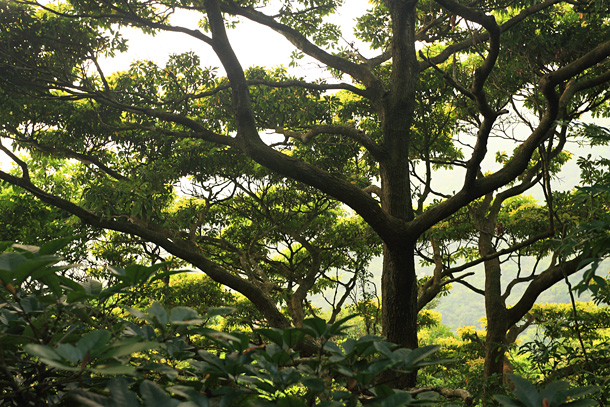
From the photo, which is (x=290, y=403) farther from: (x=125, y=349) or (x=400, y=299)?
(x=400, y=299)

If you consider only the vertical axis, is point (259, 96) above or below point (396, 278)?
above

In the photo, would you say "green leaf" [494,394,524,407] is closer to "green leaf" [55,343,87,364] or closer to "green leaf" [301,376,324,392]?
"green leaf" [301,376,324,392]

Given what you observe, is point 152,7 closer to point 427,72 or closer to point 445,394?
point 427,72

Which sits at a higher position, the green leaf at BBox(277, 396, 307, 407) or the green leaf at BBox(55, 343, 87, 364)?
the green leaf at BBox(55, 343, 87, 364)

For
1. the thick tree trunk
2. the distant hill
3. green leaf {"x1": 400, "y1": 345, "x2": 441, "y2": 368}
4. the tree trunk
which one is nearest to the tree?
the tree trunk

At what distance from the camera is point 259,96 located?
Result: 5.93 m

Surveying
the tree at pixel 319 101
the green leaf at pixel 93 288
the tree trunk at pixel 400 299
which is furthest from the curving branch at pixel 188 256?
the green leaf at pixel 93 288

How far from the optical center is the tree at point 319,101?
3846mm

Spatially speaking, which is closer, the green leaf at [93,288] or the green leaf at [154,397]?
the green leaf at [154,397]

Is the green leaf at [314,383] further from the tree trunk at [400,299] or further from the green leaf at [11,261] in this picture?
the tree trunk at [400,299]

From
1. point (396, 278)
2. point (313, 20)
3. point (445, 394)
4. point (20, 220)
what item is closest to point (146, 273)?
point (445, 394)

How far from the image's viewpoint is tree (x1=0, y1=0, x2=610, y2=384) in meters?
3.85

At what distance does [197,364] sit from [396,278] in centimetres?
350

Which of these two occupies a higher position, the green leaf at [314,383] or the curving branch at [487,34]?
the curving branch at [487,34]
